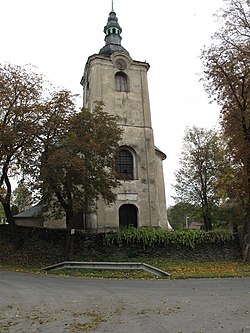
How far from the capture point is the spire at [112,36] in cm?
3123

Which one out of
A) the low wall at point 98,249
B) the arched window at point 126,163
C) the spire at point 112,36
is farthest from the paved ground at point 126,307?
the spire at point 112,36

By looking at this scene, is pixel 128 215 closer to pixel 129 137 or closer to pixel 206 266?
pixel 129 137

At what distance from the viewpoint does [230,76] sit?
66.2ft

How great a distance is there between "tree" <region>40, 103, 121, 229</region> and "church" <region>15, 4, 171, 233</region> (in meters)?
5.08

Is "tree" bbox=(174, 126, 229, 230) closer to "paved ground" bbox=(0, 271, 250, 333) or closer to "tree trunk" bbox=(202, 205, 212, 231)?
"tree trunk" bbox=(202, 205, 212, 231)

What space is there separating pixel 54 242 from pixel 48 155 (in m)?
6.07

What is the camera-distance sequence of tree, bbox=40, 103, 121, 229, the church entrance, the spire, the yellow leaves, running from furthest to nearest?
the spire → the church entrance → tree, bbox=40, 103, 121, 229 → the yellow leaves

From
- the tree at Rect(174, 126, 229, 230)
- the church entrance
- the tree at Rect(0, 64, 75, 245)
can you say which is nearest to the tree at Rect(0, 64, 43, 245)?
the tree at Rect(0, 64, 75, 245)

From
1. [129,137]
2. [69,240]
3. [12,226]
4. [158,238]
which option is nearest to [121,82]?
[129,137]

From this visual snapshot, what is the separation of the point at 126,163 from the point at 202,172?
8342 millimetres

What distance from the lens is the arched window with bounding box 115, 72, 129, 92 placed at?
29109mm

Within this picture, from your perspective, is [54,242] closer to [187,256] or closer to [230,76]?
[187,256]

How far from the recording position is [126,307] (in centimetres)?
853

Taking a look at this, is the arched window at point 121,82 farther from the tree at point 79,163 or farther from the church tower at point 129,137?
the tree at point 79,163
